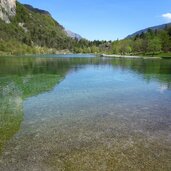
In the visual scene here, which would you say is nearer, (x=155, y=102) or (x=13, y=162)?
(x=13, y=162)

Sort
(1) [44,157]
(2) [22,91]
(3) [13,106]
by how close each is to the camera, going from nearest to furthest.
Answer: (1) [44,157]
(3) [13,106]
(2) [22,91]

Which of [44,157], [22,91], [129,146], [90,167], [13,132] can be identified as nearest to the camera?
[90,167]

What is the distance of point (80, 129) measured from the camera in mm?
21078

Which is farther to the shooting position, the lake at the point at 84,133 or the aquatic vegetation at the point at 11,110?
the aquatic vegetation at the point at 11,110

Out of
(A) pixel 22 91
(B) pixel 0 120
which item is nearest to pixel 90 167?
(B) pixel 0 120

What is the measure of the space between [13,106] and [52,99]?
5.93m

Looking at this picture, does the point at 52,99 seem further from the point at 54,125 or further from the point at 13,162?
the point at 13,162

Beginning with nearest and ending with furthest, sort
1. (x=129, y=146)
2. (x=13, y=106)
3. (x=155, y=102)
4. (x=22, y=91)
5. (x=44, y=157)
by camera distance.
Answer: (x=44, y=157), (x=129, y=146), (x=13, y=106), (x=155, y=102), (x=22, y=91)

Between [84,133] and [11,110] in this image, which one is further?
[11,110]

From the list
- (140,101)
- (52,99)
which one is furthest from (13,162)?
(140,101)

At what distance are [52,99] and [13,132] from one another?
44.0ft

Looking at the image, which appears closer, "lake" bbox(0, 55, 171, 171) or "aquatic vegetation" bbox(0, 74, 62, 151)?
"lake" bbox(0, 55, 171, 171)

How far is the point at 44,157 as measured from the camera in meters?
15.5

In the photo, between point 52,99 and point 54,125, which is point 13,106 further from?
point 54,125
